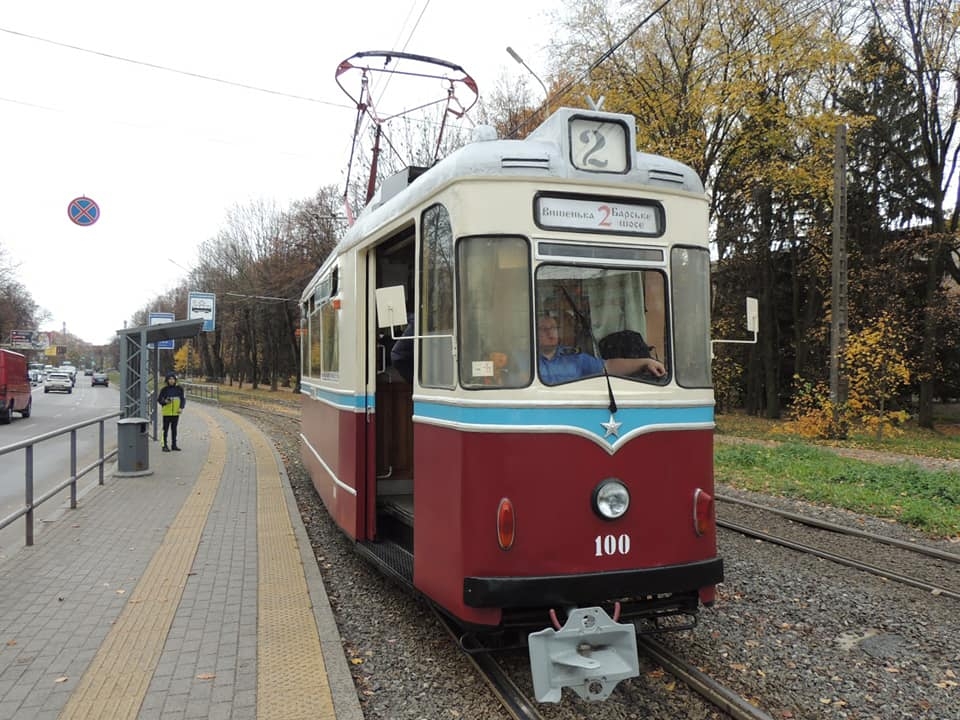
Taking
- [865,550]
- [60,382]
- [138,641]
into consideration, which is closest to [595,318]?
[138,641]

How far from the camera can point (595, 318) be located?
4.18 metres

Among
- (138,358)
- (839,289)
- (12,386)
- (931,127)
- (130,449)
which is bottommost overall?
(130,449)

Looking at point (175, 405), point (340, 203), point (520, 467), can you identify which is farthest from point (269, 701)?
point (340, 203)

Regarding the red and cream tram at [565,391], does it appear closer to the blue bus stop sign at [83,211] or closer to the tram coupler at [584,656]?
the tram coupler at [584,656]

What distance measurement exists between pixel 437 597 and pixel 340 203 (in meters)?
33.8

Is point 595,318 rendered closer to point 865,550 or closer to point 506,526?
point 506,526

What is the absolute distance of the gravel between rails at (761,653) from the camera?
12.9 feet

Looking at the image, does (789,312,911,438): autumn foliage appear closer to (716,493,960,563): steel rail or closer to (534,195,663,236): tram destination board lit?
(716,493,960,563): steel rail

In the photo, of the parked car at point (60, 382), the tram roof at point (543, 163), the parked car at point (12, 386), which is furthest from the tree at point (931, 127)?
the parked car at point (60, 382)

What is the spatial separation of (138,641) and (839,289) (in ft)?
A: 54.3

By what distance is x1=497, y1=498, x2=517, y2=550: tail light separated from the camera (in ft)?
12.7

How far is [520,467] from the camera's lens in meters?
3.92

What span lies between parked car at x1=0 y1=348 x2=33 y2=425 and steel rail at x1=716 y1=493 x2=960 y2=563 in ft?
80.4

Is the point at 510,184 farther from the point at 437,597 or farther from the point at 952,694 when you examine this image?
the point at 952,694
